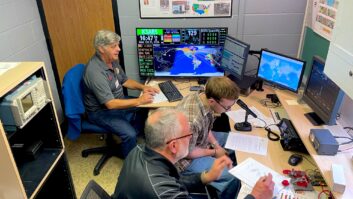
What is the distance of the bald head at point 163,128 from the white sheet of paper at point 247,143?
2.44 feet

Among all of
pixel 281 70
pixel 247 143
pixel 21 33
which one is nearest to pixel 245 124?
pixel 247 143

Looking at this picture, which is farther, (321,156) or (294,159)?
(294,159)

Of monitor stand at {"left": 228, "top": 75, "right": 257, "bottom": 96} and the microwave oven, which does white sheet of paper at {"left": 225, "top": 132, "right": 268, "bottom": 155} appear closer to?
monitor stand at {"left": 228, "top": 75, "right": 257, "bottom": 96}

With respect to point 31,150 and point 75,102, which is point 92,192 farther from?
point 75,102

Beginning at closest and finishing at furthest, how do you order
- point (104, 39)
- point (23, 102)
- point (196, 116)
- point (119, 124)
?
point (23, 102)
point (196, 116)
point (104, 39)
point (119, 124)

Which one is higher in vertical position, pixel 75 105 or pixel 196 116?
pixel 196 116

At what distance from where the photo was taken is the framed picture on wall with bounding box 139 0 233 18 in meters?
3.05

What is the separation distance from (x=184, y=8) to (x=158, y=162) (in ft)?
6.60

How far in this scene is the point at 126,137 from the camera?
9.10 ft

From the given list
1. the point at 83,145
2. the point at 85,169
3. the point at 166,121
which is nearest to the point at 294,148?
the point at 166,121

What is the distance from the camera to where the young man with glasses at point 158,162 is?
1438 millimetres

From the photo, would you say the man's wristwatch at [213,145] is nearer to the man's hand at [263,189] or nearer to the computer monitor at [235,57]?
the man's hand at [263,189]

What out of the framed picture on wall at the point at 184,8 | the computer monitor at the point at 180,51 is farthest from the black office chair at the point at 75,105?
the framed picture on wall at the point at 184,8

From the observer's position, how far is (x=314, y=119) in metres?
2.15
